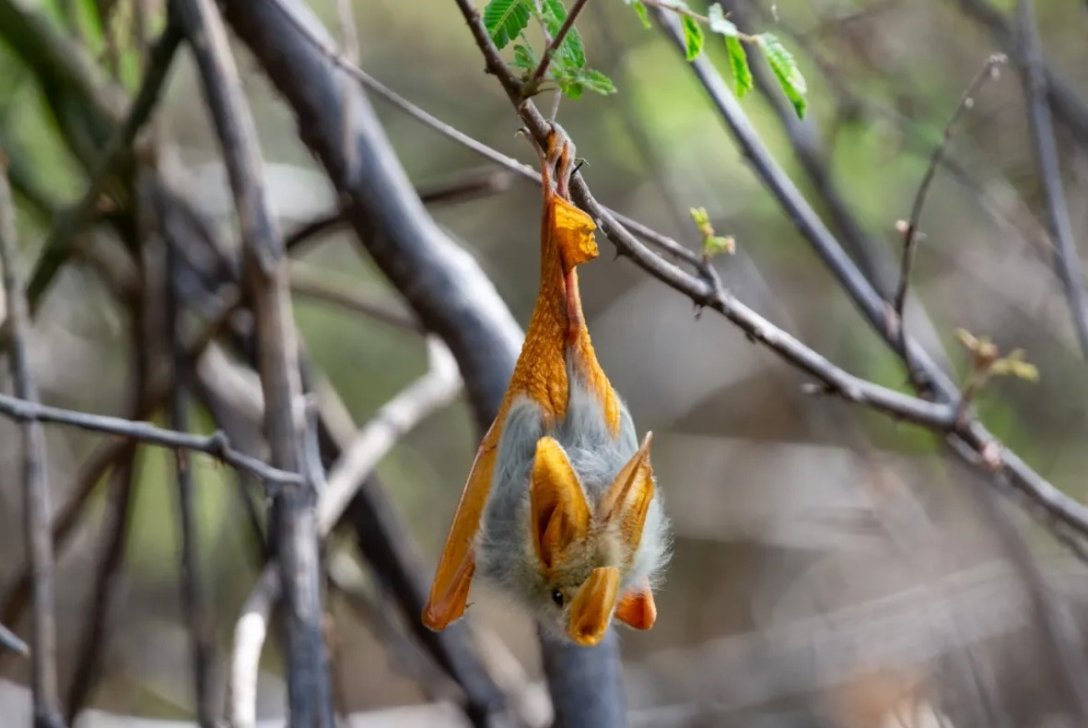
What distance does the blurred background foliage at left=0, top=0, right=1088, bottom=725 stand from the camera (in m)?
4.15

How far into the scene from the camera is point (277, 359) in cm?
279

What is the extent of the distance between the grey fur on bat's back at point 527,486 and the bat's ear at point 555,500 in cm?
4

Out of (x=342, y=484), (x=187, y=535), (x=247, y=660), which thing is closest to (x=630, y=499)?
(x=247, y=660)

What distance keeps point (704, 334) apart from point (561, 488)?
522cm

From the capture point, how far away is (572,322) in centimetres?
211

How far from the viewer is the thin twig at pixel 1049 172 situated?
3.03 m

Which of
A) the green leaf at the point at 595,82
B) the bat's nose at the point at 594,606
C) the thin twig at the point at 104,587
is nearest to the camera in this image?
the green leaf at the point at 595,82

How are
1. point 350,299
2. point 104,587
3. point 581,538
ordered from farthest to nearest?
point 350,299
point 104,587
point 581,538

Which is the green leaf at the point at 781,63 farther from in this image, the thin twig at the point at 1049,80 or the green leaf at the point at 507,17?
the thin twig at the point at 1049,80

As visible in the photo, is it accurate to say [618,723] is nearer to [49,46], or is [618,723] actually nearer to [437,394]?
[437,394]

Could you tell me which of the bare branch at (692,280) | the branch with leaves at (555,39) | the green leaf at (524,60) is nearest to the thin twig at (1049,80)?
the bare branch at (692,280)

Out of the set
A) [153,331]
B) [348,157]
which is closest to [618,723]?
[348,157]

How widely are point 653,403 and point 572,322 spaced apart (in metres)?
4.90

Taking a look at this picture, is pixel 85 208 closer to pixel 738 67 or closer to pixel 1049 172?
pixel 738 67
